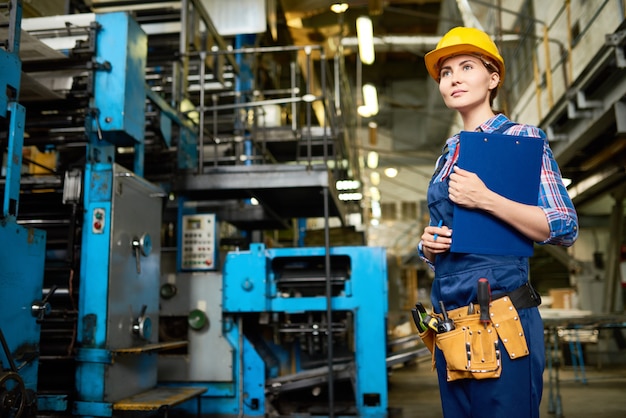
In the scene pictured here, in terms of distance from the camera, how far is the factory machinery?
3232 mm

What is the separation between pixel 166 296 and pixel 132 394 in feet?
3.59

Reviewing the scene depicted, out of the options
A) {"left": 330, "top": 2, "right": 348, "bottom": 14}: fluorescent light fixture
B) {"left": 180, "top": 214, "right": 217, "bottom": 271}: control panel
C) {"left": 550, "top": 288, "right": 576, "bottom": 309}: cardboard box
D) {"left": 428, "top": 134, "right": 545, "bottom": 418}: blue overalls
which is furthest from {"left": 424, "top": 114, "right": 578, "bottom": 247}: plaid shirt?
→ {"left": 550, "top": 288, "right": 576, "bottom": 309}: cardboard box

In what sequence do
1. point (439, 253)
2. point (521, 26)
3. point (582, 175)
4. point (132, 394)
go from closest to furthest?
point (439, 253)
point (132, 394)
point (582, 175)
point (521, 26)

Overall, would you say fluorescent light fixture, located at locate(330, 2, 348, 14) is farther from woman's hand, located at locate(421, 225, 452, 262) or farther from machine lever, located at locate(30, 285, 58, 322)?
woman's hand, located at locate(421, 225, 452, 262)

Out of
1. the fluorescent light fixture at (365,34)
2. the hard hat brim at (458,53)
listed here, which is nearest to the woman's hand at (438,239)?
the hard hat brim at (458,53)

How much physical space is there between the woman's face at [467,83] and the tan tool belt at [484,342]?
60cm

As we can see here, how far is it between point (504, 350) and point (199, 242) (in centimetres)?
352

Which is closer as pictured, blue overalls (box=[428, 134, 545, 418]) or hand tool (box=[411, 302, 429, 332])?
blue overalls (box=[428, 134, 545, 418])

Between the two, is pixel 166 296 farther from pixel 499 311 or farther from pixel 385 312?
pixel 499 311

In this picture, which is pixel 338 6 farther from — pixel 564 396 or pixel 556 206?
pixel 556 206

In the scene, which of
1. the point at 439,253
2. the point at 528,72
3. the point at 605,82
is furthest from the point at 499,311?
the point at 528,72

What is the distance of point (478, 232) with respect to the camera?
1.46 metres

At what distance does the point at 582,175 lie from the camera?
7516 mm

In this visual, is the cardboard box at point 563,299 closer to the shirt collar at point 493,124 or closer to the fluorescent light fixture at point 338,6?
the fluorescent light fixture at point 338,6
